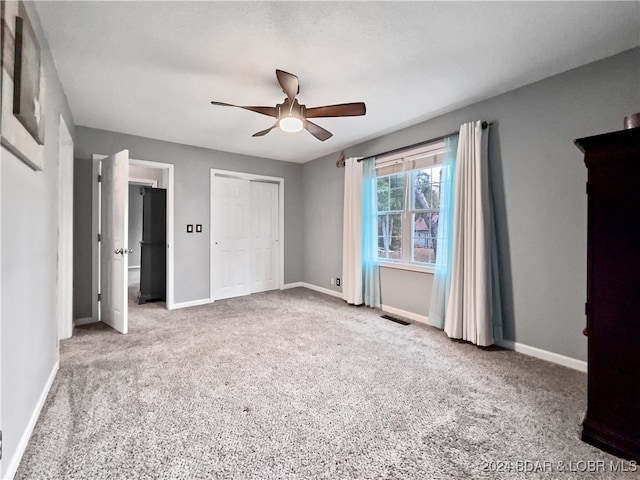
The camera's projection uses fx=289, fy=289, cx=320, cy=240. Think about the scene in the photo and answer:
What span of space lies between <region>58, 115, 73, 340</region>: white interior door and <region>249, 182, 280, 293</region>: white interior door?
8.12ft

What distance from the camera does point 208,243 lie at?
4555 millimetres

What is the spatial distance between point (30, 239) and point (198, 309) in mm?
2659

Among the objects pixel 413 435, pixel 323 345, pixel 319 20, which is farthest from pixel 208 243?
pixel 413 435

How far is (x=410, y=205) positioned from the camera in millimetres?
3705

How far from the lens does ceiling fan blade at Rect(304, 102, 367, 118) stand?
7.70ft

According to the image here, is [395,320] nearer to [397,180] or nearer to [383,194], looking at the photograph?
[383,194]

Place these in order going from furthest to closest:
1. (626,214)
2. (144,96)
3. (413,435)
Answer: (144,96)
(413,435)
(626,214)

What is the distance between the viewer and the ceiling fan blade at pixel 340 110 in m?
2.35

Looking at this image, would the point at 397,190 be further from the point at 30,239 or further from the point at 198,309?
the point at 30,239

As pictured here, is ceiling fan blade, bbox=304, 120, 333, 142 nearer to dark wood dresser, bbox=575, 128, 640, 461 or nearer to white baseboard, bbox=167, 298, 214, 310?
dark wood dresser, bbox=575, 128, 640, 461

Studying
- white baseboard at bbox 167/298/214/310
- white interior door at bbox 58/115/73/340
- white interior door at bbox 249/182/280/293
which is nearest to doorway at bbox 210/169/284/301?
white interior door at bbox 249/182/280/293

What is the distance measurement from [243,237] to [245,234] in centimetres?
6

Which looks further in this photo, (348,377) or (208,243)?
(208,243)

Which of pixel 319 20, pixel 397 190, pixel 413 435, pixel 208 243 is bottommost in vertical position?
pixel 413 435
